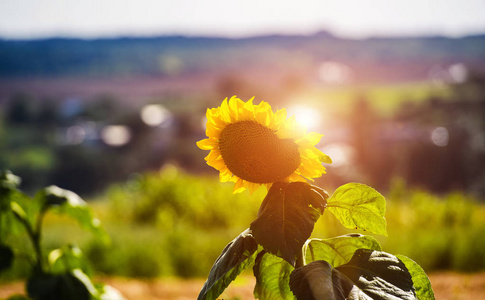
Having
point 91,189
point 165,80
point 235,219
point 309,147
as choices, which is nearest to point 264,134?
point 309,147

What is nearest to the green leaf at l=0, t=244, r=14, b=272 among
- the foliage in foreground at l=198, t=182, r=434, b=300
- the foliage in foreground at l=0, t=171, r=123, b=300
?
the foliage in foreground at l=0, t=171, r=123, b=300

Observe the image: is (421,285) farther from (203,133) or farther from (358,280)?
(203,133)

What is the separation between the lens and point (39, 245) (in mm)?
1851

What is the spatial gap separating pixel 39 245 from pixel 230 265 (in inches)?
45.9

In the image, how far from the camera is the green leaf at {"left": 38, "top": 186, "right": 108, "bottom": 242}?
1.77 meters

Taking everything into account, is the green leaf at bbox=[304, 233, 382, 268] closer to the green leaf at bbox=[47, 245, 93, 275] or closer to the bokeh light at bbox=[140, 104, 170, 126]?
the green leaf at bbox=[47, 245, 93, 275]

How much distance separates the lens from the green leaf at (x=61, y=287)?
5.25 feet

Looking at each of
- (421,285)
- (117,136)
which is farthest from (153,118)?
(421,285)

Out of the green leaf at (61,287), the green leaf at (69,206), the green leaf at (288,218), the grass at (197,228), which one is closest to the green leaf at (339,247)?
the green leaf at (288,218)

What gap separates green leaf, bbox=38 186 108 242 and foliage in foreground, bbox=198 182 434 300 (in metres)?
0.93

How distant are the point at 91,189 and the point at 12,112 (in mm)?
14145

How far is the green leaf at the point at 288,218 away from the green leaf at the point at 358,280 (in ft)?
0.15

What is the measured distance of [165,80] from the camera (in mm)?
58156

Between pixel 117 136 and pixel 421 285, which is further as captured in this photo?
pixel 117 136
